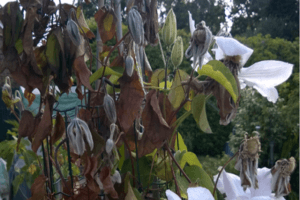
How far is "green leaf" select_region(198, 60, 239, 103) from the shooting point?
1.16 ft

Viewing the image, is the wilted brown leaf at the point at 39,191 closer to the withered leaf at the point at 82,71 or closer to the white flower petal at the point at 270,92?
the withered leaf at the point at 82,71

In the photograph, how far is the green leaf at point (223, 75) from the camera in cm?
35

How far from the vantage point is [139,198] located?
44 centimetres

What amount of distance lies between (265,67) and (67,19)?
285mm

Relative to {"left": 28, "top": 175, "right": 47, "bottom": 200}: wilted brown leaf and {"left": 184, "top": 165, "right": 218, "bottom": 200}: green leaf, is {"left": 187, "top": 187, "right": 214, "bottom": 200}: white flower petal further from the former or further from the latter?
{"left": 28, "top": 175, "right": 47, "bottom": 200}: wilted brown leaf

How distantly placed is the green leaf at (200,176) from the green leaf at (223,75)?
172 millimetres

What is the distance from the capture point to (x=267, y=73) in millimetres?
420

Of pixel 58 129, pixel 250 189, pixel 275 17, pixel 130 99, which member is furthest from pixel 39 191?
pixel 275 17

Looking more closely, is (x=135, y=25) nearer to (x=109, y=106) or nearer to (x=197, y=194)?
(x=109, y=106)

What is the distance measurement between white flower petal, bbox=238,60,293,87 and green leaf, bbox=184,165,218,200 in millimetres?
167

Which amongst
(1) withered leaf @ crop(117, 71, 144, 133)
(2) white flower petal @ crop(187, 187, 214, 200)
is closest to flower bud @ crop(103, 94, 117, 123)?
(1) withered leaf @ crop(117, 71, 144, 133)

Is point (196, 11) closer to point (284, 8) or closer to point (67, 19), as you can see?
point (284, 8)

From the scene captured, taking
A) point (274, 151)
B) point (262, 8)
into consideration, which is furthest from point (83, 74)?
point (262, 8)

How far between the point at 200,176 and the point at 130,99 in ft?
0.60
